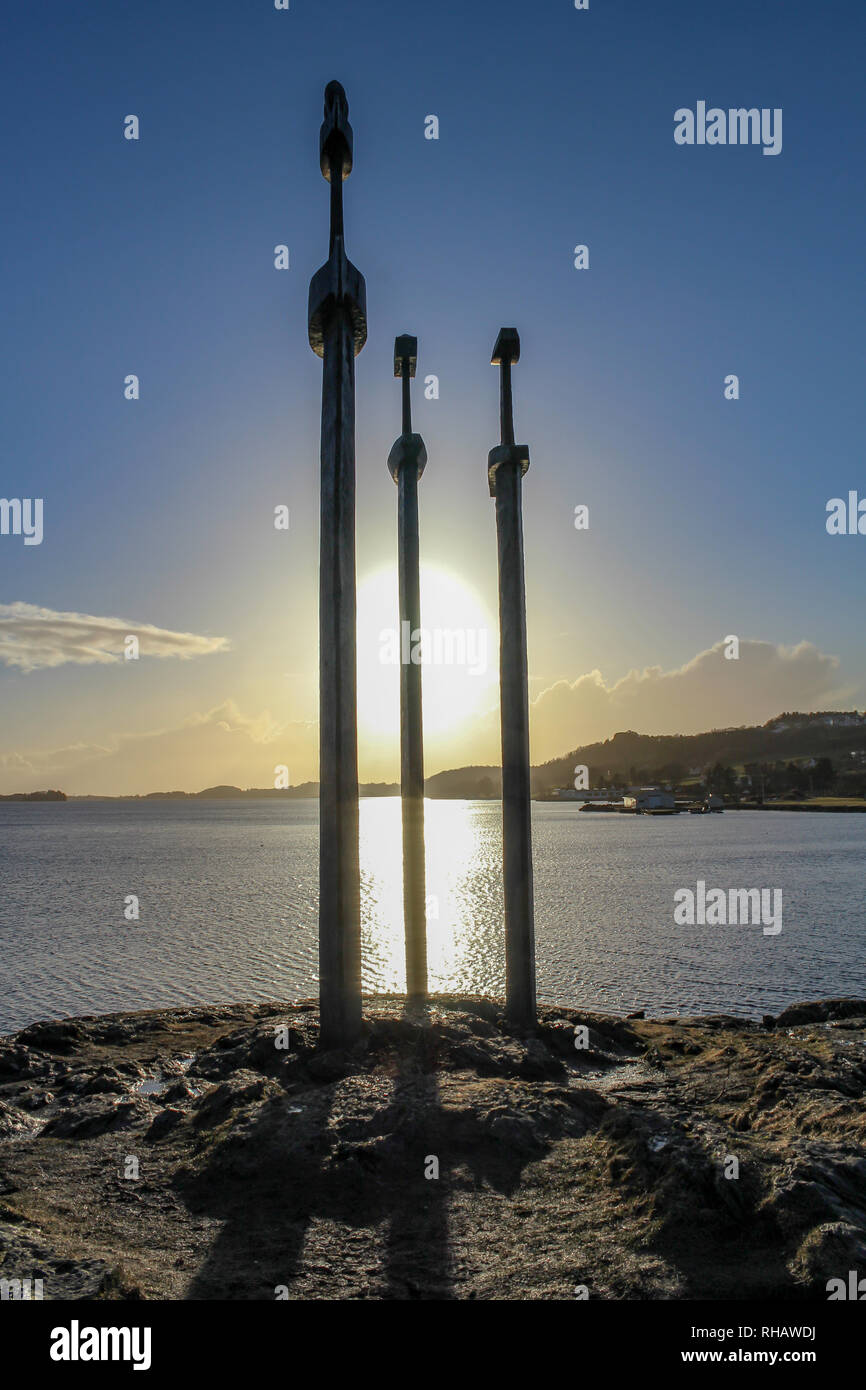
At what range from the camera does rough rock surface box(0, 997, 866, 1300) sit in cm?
619

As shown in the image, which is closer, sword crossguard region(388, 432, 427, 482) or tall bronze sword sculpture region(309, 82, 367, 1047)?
tall bronze sword sculpture region(309, 82, 367, 1047)

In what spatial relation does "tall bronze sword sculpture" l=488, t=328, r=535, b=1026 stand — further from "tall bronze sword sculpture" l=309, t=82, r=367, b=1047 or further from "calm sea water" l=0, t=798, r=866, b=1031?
"calm sea water" l=0, t=798, r=866, b=1031

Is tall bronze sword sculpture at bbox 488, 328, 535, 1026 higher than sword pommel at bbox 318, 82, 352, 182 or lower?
lower

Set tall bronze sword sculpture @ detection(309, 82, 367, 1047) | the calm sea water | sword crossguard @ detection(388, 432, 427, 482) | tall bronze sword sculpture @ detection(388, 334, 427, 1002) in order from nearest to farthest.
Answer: tall bronze sword sculpture @ detection(309, 82, 367, 1047) → tall bronze sword sculpture @ detection(388, 334, 427, 1002) → sword crossguard @ detection(388, 432, 427, 482) → the calm sea water

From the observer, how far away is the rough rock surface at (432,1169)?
619 centimetres

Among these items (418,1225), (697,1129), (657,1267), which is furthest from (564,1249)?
(697,1129)

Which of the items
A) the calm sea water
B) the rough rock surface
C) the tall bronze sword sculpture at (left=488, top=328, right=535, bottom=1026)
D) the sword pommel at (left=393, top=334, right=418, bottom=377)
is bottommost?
the calm sea water

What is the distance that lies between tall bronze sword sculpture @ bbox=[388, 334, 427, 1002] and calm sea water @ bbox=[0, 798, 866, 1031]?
8338 millimetres

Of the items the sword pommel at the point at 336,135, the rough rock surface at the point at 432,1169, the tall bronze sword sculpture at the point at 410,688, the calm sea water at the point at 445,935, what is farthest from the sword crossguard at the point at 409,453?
the calm sea water at the point at 445,935

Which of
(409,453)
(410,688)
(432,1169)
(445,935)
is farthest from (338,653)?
(445,935)

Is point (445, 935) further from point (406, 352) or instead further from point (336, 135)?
point (336, 135)

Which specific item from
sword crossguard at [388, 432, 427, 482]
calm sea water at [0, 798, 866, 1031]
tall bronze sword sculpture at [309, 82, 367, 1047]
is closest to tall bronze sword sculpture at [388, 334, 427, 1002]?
sword crossguard at [388, 432, 427, 482]
